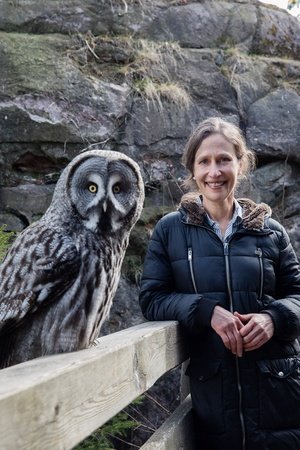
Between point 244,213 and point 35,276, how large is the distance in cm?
88

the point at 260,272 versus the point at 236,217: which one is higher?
the point at 236,217

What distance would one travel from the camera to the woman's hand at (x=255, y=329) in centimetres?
212

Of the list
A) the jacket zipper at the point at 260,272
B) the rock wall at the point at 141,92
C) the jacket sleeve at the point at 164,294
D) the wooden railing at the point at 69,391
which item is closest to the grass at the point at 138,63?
the rock wall at the point at 141,92

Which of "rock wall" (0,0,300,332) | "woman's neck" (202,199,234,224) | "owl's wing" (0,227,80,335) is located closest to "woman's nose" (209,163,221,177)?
"woman's neck" (202,199,234,224)

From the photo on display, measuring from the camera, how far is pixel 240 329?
2.12m

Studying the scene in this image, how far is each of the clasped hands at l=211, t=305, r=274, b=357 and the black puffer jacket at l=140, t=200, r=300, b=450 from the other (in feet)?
0.15

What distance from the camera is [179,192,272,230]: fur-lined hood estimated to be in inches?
92.4

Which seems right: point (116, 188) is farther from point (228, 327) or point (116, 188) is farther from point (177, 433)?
point (177, 433)

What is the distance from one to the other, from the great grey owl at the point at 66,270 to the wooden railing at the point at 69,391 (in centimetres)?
35

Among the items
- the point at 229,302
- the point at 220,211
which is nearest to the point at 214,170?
the point at 220,211

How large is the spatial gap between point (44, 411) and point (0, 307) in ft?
3.94

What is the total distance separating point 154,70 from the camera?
5875mm

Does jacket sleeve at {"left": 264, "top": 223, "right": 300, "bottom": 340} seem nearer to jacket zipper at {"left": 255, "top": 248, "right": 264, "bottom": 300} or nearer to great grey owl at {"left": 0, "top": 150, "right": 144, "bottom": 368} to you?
jacket zipper at {"left": 255, "top": 248, "right": 264, "bottom": 300}

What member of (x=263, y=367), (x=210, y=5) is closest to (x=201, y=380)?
(x=263, y=367)
